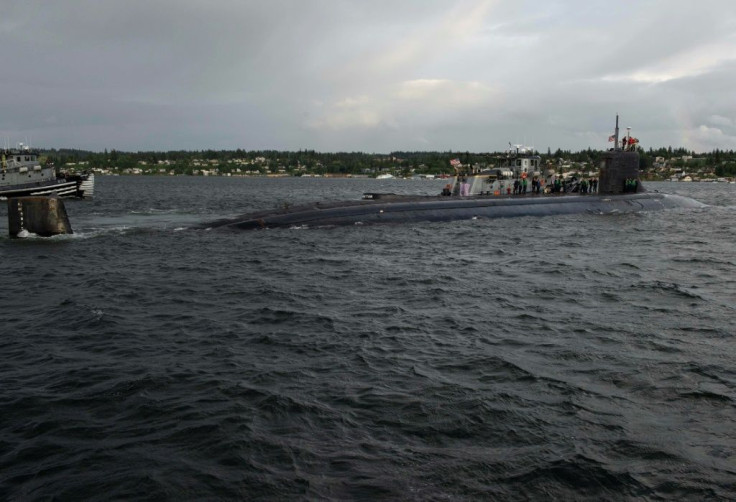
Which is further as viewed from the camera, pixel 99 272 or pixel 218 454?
pixel 99 272

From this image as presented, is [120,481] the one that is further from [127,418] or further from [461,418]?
[461,418]

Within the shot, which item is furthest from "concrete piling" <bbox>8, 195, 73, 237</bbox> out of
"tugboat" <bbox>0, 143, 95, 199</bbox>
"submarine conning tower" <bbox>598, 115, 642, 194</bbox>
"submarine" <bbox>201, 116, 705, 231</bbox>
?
"submarine conning tower" <bbox>598, 115, 642, 194</bbox>

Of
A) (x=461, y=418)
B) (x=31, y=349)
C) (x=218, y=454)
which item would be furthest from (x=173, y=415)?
(x=31, y=349)

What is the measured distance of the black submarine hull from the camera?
119 feet

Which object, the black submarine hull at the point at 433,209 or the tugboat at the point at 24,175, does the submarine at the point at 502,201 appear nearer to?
the black submarine hull at the point at 433,209

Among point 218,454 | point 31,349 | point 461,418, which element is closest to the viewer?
point 218,454

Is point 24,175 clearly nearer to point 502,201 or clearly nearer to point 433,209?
point 433,209

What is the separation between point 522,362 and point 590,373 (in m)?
1.29

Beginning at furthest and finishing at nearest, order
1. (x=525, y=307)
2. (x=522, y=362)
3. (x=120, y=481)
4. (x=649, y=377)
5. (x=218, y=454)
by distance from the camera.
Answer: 1. (x=525, y=307)
2. (x=522, y=362)
3. (x=649, y=377)
4. (x=218, y=454)
5. (x=120, y=481)

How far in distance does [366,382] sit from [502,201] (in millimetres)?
33658

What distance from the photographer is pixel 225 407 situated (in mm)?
10078

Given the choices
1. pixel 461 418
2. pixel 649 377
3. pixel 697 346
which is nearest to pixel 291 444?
pixel 461 418

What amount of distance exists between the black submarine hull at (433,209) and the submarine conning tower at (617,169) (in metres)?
1.51

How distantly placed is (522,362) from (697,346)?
A: 4261 millimetres
